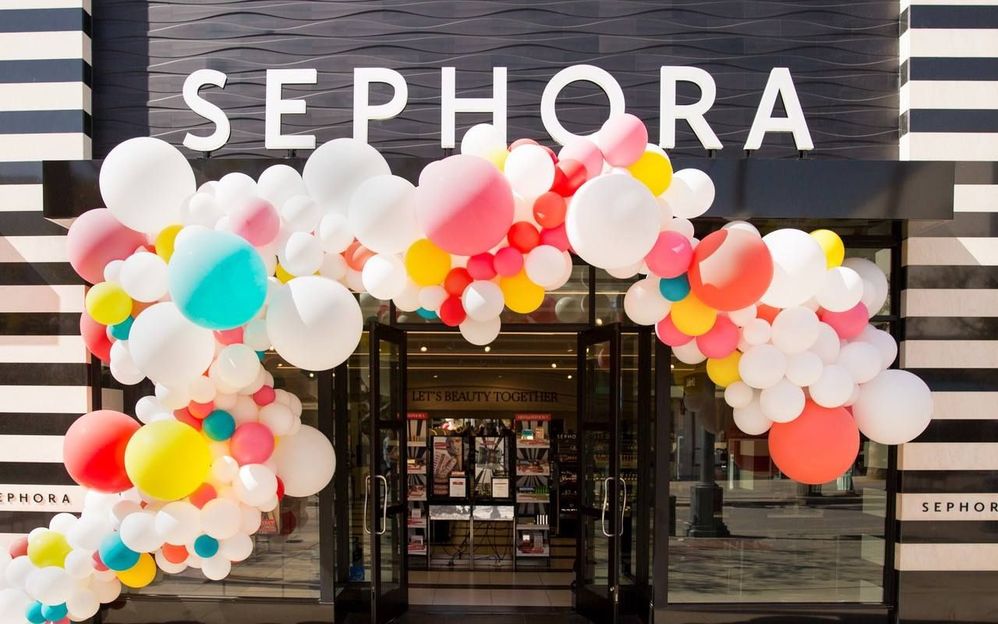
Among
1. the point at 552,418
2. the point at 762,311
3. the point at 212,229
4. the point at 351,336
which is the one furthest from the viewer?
the point at 552,418

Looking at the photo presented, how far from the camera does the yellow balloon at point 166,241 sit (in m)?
3.14

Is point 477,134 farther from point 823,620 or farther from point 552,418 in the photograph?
point 552,418

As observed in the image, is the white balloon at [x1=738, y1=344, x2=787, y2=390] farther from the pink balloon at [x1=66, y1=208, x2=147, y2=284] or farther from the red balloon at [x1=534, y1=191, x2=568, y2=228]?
the pink balloon at [x1=66, y1=208, x2=147, y2=284]

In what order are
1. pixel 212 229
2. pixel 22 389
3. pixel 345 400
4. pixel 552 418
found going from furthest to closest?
pixel 552 418 → pixel 345 400 → pixel 22 389 → pixel 212 229

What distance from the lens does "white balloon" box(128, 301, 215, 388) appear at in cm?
289

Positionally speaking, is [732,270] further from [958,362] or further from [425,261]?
[958,362]

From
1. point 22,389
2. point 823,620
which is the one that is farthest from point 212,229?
point 823,620

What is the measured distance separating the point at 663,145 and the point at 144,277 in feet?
10.5

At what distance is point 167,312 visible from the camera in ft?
9.62

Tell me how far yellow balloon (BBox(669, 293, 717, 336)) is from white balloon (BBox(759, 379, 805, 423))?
0.44 m

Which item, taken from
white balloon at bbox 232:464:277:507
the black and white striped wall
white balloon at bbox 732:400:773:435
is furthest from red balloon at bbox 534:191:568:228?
the black and white striped wall

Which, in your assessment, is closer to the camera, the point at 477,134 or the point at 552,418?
the point at 477,134

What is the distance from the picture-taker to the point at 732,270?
2.85m

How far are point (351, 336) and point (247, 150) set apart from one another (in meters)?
2.70
